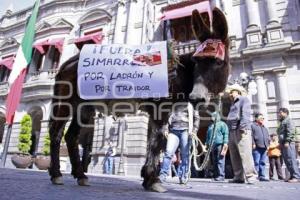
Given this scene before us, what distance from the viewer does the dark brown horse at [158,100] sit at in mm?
3172

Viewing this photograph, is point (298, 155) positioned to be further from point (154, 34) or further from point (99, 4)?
point (99, 4)

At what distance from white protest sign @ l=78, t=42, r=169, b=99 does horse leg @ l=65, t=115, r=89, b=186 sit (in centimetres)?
57

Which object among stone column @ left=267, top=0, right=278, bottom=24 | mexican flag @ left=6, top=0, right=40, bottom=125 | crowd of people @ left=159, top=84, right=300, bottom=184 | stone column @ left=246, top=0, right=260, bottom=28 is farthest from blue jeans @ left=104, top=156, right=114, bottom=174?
stone column @ left=267, top=0, right=278, bottom=24

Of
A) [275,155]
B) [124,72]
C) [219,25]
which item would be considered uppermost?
[219,25]

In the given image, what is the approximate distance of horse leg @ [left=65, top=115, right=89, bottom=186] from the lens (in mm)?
3620

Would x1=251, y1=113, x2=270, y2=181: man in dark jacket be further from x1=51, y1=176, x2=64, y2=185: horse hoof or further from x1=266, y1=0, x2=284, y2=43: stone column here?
x1=51, y1=176, x2=64, y2=185: horse hoof

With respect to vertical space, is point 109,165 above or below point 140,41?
below

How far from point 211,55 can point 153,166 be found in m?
1.36

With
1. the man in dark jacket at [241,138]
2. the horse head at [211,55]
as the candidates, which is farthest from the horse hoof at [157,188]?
the man in dark jacket at [241,138]

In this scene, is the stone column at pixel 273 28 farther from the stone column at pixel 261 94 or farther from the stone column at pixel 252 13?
the stone column at pixel 261 94

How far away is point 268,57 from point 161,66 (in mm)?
10744

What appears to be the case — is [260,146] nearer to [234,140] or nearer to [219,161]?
[219,161]

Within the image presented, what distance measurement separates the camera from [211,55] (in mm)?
3113

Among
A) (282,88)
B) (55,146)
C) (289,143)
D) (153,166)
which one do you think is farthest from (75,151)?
(282,88)
